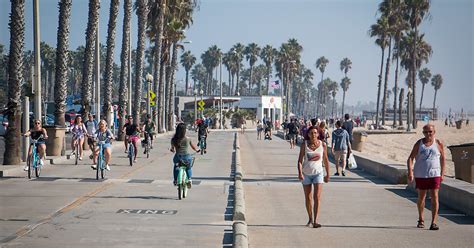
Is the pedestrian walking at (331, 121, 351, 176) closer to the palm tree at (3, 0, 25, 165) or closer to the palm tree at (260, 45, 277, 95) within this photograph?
the palm tree at (3, 0, 25, 165)

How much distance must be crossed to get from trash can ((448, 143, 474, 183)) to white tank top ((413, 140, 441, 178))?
7651 mm

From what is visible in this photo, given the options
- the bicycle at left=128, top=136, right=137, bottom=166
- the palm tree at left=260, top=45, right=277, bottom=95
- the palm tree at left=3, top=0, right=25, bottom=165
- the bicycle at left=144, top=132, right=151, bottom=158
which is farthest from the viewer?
the palm tree at left=260, top=45, right=277, bottom=95

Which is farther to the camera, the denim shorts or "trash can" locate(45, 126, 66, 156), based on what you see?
"trash can" locate(45, 126, 66, 156)

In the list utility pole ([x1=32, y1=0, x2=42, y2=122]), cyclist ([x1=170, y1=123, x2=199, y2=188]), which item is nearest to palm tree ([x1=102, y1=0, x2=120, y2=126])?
utility pole ([x1=32, y1=0, x2=42, y2=122])

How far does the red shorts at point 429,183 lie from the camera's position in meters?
12.7

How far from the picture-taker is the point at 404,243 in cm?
1127

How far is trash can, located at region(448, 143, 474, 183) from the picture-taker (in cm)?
2003

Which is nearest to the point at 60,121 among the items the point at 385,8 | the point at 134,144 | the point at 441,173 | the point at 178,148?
the point at 134,144

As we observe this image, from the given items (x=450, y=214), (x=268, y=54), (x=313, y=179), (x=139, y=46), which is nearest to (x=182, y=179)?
(x=313, y=179)

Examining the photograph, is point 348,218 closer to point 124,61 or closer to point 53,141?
point 53,141

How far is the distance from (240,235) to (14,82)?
52.0 ft

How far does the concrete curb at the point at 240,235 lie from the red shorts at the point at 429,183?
313cm

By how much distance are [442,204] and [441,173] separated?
161 inches

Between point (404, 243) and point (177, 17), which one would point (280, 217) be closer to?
point (404, 243)
